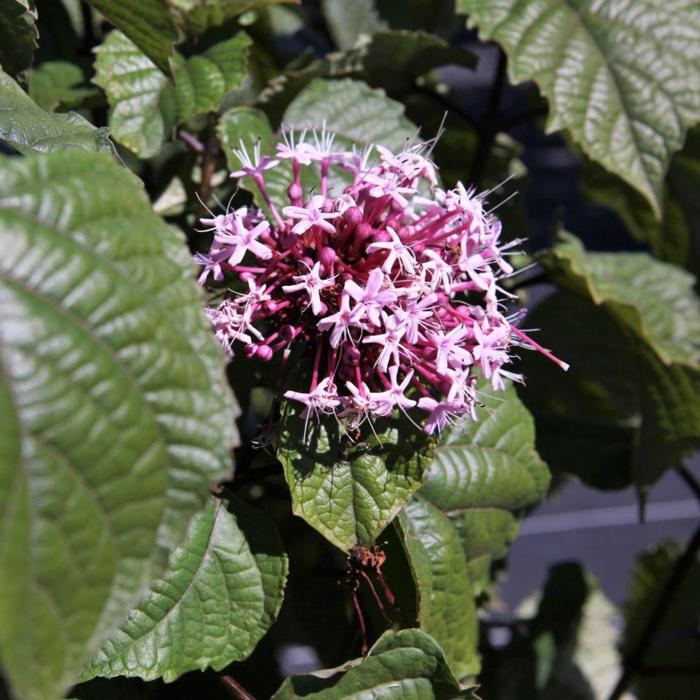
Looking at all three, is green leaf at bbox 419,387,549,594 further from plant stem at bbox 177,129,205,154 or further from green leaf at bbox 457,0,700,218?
plant stem at bbox 177,129,205,154

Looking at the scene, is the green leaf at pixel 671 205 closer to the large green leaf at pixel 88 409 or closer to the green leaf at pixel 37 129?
the green leaf at pixel 37 129

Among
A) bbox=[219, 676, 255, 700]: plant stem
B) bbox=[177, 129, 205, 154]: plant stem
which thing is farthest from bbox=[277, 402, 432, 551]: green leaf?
bbox=[177, 129, 205, 154]: plant stem

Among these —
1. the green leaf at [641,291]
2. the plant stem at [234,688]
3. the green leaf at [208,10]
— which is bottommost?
the plant stem at [234,688]

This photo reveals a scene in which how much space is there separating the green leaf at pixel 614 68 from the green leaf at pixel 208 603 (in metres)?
0.67

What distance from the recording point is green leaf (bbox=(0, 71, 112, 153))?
82 centimetres

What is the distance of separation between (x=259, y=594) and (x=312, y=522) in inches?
4.9

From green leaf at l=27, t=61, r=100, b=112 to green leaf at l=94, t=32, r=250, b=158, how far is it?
0.08 meters

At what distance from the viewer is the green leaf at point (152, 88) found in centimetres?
110

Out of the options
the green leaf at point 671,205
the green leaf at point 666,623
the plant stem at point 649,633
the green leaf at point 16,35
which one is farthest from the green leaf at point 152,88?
the green leaf at point 666,623

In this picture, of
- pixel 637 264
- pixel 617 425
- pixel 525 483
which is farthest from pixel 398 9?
pixel 525 483

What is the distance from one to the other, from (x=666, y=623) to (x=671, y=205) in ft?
2.82

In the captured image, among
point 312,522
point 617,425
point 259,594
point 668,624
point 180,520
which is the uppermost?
point 180,520

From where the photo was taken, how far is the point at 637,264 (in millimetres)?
1692

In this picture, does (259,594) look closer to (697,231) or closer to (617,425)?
(617,425)
